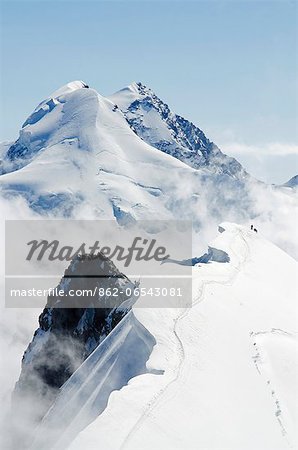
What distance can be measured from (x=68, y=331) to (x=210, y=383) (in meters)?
31.3

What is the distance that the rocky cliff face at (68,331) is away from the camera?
65.2m

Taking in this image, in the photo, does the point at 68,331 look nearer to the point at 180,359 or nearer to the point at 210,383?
the point at 180,359

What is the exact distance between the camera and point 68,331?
222 ft

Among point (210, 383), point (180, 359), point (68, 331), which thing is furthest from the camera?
point (68, 331)

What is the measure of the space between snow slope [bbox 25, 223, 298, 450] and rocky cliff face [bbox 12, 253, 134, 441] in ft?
41.8

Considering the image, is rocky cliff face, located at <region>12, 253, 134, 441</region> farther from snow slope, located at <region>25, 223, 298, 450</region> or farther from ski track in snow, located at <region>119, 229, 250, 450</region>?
snow slope, located at <region>25, 223, 298, 450</region>

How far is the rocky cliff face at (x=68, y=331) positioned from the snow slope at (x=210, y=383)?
1275 cm

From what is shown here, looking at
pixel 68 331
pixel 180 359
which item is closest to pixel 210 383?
pixel 180 359

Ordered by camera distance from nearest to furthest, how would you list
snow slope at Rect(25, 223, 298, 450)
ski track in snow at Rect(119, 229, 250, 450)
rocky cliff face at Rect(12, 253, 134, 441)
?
ski track in snow at Rect(119, 229, 250, 450), snow slope at Rect(25, 223, 298, 450), rocky cliff face at Rect(12, 253, 134, 441)

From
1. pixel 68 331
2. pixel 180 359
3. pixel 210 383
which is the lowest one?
pixel 210 383

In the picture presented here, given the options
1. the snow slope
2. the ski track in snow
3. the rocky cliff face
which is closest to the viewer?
the ski track in snow

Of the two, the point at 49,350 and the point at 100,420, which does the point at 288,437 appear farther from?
the point at 49,350

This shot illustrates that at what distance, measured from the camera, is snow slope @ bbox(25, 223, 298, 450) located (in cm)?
3238

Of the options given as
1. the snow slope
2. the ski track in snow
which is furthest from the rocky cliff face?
the snow slope
